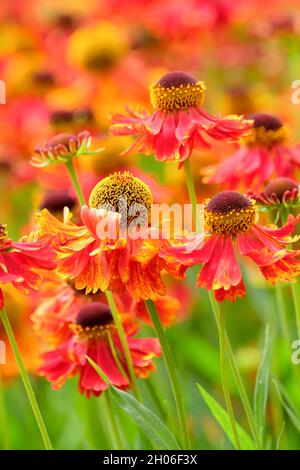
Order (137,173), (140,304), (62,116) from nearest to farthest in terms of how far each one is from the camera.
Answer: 1. (140,304)
2. (137,173)
3. (62,116)

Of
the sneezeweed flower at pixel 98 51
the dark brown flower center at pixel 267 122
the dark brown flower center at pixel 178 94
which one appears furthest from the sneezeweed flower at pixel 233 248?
the sneezeweed flower at pixel 98 51

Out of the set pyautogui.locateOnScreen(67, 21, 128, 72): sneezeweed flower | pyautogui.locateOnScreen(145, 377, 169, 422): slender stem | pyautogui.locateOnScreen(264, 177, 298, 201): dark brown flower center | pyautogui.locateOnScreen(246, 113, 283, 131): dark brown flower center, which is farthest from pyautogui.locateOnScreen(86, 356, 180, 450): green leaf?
pyautogui.locateOnScreen(67, 21, 128, 72): sneezeweed flower

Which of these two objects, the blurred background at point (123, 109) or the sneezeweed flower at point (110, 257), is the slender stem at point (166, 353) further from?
the blurred background at point (123, 109)

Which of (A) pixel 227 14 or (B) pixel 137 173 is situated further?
(A) pixel 227 14

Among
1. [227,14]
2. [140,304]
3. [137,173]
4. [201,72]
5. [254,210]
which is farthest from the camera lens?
[201,72]

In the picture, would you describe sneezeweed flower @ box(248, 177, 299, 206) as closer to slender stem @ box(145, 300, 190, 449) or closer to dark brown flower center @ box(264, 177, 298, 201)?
dark brown flower center @ box(264, 177, 298, 201)

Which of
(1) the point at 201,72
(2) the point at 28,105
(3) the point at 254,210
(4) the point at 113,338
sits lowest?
(4) the point at 113,338

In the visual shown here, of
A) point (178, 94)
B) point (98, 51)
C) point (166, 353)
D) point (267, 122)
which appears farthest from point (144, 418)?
Answer: point (98, 51)
